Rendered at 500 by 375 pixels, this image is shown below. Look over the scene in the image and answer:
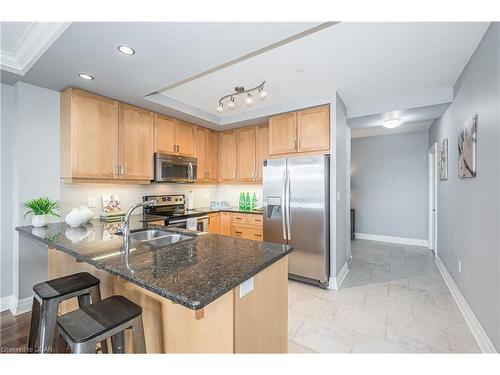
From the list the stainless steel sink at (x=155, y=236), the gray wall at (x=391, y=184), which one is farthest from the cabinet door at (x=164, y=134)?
the gray wall at (x=391, y=184)

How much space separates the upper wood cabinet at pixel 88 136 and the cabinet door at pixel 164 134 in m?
0.57

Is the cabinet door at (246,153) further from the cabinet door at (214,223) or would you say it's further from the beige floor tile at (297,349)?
the beige floor tile at (297,349)

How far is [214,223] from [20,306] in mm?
2416

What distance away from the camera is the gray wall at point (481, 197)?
1.68 m

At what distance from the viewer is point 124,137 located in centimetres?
301

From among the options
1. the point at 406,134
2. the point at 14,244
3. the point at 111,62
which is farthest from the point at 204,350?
the point at 406,134

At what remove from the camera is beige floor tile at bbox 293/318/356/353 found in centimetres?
189

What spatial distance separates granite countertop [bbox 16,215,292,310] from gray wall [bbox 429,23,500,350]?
159cm

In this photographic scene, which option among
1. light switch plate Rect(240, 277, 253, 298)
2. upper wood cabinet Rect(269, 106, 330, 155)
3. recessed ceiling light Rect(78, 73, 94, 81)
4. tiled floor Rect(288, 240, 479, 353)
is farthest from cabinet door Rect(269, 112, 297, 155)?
light switch plate Rect(240, 277, 253, 298)

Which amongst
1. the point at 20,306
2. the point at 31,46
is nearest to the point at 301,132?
the point at 31,46

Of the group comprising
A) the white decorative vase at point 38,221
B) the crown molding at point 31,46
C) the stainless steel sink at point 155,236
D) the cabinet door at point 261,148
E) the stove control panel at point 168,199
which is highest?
the crown molding at point 31,46

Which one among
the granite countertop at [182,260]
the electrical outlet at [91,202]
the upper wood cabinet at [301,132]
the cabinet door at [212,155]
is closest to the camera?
the granite countertop at [182,260]

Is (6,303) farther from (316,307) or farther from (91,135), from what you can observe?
(316,307)

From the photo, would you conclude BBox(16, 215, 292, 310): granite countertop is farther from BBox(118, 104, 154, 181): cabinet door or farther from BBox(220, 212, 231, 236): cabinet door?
BBox(220, 212, 231, 236): cabinet door
